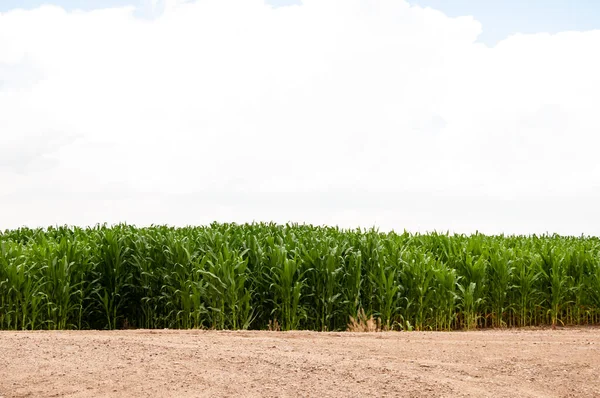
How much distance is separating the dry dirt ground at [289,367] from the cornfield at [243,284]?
249cm

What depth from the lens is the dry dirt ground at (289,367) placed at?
7.12m

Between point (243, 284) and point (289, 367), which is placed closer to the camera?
point (289, 367)

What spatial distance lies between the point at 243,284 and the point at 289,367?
467 cm

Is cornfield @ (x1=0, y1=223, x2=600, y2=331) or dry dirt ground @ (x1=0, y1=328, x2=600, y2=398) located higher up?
cornfield @ (x1=0, y1=223, x2=600, y2=331)

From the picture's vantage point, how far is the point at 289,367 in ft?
25.4

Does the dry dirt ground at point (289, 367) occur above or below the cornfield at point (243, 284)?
below

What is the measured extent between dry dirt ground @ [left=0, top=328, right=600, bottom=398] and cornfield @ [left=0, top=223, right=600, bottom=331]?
2492mm

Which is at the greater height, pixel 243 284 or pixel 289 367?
pixel 243 284

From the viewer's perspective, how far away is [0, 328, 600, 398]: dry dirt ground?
23.4ft

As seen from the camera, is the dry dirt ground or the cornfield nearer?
the dry dirt ground

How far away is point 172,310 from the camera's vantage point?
1270 cm

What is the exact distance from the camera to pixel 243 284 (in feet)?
40.4

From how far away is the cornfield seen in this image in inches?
490

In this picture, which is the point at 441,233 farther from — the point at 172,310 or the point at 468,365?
the point at 468,365
